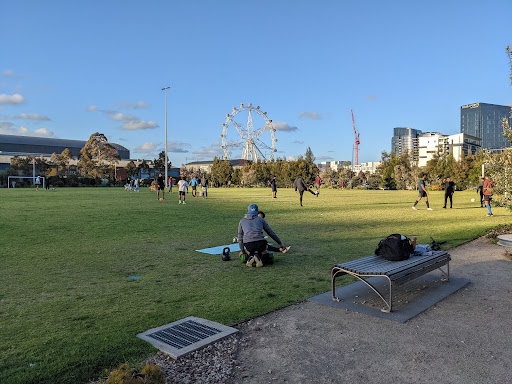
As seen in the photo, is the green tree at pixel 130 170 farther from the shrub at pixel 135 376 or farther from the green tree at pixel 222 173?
the shrub at pixel 135 376

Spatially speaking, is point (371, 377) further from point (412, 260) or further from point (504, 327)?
point (412, 260)

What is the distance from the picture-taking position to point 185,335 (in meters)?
4.11

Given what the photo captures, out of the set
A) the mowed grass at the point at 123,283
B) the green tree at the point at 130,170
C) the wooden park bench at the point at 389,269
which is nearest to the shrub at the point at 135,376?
the mowed grass at the point at 123,283

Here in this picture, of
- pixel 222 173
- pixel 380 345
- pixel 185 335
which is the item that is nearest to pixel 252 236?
pixel 185 335

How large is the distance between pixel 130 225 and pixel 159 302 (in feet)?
29.6

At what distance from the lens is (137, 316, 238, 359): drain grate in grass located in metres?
3.78

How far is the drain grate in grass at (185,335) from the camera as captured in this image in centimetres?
378

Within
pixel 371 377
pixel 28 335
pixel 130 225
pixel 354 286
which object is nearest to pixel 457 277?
pixel 354 286

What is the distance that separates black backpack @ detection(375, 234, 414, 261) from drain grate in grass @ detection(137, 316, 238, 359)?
2.67 metres

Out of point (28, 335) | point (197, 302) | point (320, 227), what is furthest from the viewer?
point (320, 227)

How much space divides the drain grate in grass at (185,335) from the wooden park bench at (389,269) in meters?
1.72

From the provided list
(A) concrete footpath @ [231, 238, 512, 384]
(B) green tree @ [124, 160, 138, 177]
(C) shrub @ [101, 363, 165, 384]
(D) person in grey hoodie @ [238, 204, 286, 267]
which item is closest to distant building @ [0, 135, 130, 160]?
(B) green tree @ [124, 160, 138, 177]

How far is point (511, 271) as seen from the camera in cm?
700

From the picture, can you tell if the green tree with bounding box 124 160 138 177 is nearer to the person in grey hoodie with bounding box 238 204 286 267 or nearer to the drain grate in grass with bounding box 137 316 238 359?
the person in grey hoodie with bounding box 238 204 286 267
